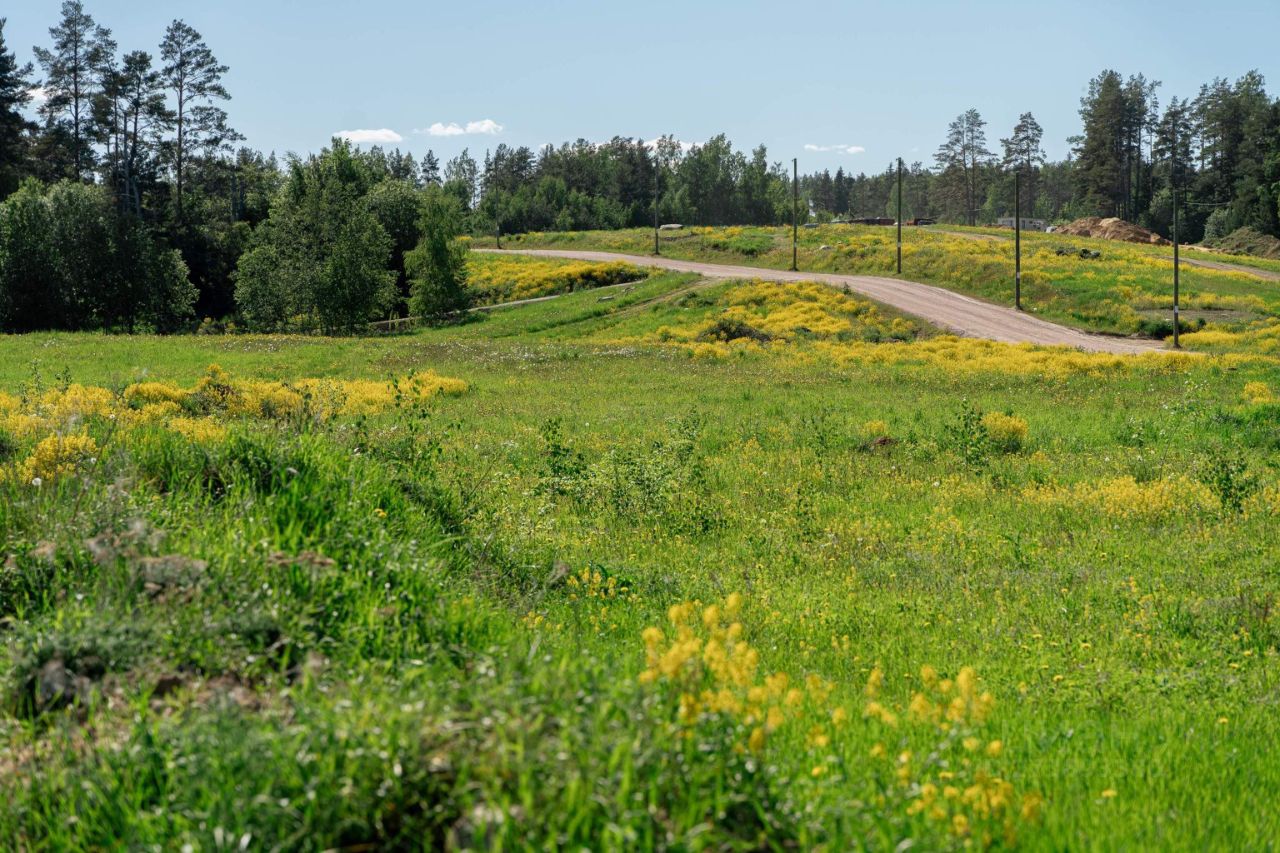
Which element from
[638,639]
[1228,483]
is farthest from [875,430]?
[638,639]

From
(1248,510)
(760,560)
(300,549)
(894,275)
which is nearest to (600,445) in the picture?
(760,560)

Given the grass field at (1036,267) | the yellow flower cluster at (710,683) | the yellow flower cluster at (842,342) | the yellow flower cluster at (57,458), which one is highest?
the grass field at (1036,267)

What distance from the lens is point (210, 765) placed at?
3498mm

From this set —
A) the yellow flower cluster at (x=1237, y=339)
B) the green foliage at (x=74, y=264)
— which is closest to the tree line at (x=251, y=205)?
the green foliage at (x=74, y=264)

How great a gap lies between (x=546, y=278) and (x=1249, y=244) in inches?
2633

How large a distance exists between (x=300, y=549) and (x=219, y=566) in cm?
67

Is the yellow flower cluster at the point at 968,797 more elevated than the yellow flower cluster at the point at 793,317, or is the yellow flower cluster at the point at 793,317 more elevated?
the yellow flower cluster at the point at 793,317

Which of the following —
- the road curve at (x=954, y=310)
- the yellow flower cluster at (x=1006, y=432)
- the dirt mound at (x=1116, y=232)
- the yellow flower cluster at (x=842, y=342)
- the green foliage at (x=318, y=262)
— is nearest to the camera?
the yellow flower cluster at (x=1006, y=432)

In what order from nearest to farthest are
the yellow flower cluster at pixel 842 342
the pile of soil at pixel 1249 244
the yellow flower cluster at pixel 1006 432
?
the yellow flower cluster at pixel 1006 432, the yellow flower cluster at pixel 842 342, the pile of soil at pixel 1249 244

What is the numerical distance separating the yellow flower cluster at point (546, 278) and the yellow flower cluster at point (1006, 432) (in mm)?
47957

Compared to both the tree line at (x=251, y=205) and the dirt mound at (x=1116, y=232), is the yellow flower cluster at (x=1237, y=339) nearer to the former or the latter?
the tree line at (x=251, y=205)

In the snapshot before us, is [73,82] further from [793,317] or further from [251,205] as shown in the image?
[793,317]

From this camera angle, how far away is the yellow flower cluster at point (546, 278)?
65688mm

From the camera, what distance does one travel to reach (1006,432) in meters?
17.6
